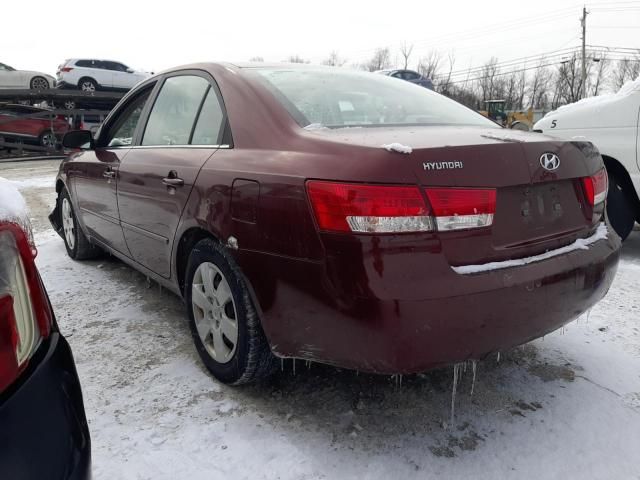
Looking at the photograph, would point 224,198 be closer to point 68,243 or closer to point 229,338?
point 229,338

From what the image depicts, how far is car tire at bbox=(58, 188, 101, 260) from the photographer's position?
4.48 metres

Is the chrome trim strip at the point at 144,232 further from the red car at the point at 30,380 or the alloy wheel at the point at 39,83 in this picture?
the alloy wheel at the point at 39,83

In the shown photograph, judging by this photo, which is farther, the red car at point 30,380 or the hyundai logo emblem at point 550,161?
the hyundai logo emblem at point 550,161

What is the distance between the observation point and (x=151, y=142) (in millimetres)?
3098

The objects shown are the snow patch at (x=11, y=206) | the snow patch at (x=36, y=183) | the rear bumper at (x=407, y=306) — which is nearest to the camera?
the snow patch at (x=11, y=206)

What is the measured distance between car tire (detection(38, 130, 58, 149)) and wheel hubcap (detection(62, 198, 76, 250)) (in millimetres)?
16325

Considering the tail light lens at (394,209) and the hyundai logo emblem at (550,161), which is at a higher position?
the hyundai logo emblem at (550,161)

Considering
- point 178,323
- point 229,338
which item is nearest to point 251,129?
point 229,338

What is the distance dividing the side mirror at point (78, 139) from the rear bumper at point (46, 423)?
3.26m

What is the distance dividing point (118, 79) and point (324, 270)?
76.1 ft

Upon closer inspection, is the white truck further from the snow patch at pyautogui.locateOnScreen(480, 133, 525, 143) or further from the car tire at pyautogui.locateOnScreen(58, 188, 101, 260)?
the car tire at pyautogui.locateOnScreen(58, 188, 101, 260)

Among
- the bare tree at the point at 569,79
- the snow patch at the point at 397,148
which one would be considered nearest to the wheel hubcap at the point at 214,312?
the snow patch at the point at 397,148

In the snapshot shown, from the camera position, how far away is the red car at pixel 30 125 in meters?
18.1

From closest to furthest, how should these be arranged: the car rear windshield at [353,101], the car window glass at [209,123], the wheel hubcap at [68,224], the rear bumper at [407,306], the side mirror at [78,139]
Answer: the rear bumper at [407,306], the car rear windshield at [353,101], the car window glass at [209,123], the side mirror at [78,139], the wheel hubcap at [68,224]
